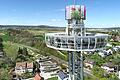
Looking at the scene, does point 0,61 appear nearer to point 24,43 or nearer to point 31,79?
point 31,79

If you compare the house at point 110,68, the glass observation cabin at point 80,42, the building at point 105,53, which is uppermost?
the glass observation cabin at point 80,42

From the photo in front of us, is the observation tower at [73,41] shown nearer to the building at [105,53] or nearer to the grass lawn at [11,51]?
the grass lawn at [11,51]

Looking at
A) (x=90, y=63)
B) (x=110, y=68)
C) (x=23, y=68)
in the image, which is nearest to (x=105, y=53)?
(x=90, y=63)

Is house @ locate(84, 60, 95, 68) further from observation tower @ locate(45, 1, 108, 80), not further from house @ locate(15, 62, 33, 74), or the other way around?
observation tower @ locate(45, 1, 108, 80)

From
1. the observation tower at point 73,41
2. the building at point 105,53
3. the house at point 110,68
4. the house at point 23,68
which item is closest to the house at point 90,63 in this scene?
the house at point 110,68

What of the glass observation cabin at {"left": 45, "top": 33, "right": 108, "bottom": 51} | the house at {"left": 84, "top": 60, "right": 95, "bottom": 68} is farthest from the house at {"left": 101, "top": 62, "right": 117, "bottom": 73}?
the glass observation cabin at {"left": 45, "top": 33, "right": 108, "bottom": 51}

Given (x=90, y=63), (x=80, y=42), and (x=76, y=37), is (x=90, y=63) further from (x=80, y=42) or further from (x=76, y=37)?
(x=76, y=37)

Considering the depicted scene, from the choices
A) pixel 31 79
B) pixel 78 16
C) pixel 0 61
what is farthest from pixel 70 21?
pixel 0 61

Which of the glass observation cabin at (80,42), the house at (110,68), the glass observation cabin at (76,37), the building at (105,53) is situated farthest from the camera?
the building at (105,53)

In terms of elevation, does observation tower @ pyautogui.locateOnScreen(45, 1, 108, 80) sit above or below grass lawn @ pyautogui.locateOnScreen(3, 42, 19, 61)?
above
